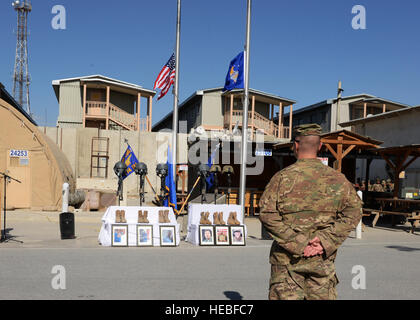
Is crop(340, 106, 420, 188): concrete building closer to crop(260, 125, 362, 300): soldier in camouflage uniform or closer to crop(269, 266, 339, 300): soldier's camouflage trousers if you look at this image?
crop(260, 125, 362, 300): soldier in camouflage uniform

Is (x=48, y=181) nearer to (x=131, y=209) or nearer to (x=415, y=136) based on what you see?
(x=131, y=209)

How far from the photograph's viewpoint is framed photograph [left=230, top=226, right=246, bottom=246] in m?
12.0

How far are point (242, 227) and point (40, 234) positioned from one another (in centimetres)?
578

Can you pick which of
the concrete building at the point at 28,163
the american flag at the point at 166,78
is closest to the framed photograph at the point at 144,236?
the american flag at the point at 166,78

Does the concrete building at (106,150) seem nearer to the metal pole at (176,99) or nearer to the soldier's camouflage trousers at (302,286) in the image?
the metal pole at (176,99)

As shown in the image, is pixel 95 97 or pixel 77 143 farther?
pixel 95 97

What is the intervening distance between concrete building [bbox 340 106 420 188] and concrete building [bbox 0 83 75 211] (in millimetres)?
18411

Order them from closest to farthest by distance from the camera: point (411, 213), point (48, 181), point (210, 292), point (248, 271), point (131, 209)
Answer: point (210, 292) < point (248, 271) < point (131, 209) < point (411, 213) < point (48, 181)

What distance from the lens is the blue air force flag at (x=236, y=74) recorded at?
588 inches

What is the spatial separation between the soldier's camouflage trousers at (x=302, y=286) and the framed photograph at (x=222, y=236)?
27.2ft

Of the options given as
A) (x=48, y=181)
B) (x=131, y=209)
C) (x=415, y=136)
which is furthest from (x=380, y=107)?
(x=131, y=209)

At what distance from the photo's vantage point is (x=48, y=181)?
19.1 metres

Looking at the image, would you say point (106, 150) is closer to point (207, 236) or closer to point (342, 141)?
point (342, 141)
